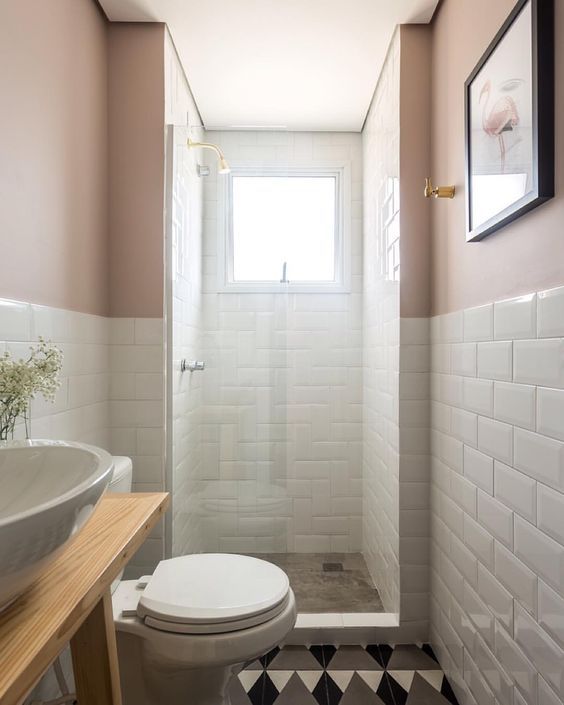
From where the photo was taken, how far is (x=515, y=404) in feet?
4.15

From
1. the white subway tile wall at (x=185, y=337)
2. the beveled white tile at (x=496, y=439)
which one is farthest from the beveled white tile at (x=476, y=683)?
the white subway tile wall at (x=185, y=337)

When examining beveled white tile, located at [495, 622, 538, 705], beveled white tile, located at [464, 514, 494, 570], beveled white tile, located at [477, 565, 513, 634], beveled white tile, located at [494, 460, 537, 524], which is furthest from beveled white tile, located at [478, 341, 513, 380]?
beveled white tile, located at [495, 622, 538, 705]

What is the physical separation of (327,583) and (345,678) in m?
0.52

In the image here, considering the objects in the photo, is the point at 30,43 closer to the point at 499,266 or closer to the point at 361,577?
the point at 499,266

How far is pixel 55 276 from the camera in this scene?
61.6 inches

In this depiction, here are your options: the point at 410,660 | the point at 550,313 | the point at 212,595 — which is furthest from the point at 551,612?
the point at 410,660

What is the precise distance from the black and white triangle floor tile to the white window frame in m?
1.51

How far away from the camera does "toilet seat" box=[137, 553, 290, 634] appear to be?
4.42ft

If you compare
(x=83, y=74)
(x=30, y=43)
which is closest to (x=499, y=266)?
(x=30, y=43)

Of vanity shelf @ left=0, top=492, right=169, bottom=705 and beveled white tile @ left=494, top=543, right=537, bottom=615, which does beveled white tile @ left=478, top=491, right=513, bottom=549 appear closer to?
beveled white tile @ left=494, top=543, right=537, bottom=615

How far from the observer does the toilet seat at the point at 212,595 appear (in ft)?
4.42

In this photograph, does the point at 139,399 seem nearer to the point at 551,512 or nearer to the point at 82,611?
the point at 82,611

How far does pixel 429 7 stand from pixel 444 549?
207 cm

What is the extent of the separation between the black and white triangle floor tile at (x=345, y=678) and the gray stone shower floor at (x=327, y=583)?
0.19 meters
